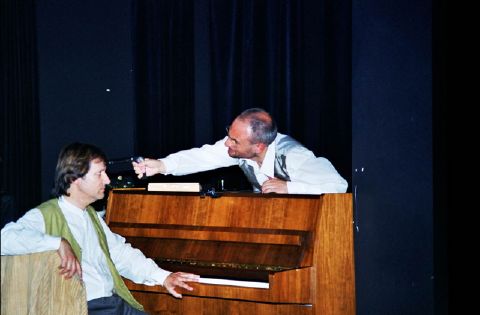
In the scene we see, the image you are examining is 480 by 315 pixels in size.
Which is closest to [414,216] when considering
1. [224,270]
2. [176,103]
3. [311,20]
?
[224,270]

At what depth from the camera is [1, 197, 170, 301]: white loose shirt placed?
285 cm

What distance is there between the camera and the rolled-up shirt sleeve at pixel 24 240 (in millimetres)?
2822

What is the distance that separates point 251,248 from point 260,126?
0.91 m

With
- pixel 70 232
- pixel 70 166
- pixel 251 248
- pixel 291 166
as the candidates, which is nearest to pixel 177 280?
pixel 251 248

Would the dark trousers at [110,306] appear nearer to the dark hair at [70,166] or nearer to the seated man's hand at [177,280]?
the seated man's hand at [177,280]

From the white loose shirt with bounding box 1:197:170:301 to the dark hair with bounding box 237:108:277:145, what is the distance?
3.46 ft

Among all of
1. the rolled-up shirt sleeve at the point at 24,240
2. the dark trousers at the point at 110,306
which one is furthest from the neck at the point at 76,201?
the dark trousers at the point at 110,306

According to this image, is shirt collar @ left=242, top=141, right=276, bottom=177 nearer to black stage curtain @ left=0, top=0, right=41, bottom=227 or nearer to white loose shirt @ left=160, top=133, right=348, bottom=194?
white loose shirt @ left=160, top=133, right=348, bottom=194

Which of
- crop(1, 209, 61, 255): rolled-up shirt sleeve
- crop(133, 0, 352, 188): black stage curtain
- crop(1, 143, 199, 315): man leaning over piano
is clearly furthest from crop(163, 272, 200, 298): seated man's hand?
crop(133, 0, 352, 188): black stage curtain

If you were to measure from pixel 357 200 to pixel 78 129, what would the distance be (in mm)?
3240

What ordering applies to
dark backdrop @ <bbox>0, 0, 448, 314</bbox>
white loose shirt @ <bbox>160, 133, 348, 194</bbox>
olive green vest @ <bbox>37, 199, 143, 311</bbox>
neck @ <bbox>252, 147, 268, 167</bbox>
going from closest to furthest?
olive green vest @ <bbox>37, 199, 143, 311</bbox>
dark backdrop @ <bbox>0, 0, 448, 314</bbox>
white loose shirt @ <bbox>160, 133, 348, 194</bbox>
neck @ <bbox>252, 147, 268, 167</bbox>

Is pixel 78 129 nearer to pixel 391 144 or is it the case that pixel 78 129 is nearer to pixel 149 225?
pixel 149 225

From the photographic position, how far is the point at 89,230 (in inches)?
128

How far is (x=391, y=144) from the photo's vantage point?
3676 millimetres
